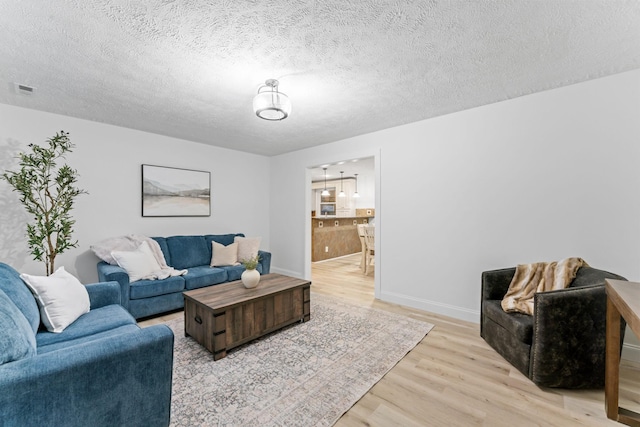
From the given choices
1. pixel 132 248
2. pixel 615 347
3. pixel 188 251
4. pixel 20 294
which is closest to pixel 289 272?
pixel 188 251

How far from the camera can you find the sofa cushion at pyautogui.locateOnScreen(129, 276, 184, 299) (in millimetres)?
2963

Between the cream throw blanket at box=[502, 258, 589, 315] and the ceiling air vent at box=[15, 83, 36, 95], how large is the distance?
16.2 feet

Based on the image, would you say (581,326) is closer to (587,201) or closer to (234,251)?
(587,201)

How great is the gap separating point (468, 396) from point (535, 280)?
1.28 meters

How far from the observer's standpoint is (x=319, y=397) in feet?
5.86

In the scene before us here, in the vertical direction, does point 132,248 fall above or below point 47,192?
below

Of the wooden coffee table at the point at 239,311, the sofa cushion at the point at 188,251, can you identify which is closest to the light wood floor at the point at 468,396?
the wooden coffee table at the point at 239,311

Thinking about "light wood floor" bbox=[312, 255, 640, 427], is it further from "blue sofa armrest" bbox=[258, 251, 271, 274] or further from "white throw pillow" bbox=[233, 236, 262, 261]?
"white throw pillow" bbox=[233, 236, 262, 261]

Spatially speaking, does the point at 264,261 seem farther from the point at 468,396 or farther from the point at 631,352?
the point at 631,352

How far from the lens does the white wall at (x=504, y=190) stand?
7.57ft

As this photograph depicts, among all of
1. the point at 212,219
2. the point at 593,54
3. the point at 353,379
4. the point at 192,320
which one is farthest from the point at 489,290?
the point at 212,219

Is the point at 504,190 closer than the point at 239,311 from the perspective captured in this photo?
No

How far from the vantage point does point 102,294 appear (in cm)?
223

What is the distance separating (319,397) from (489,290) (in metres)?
1.88
